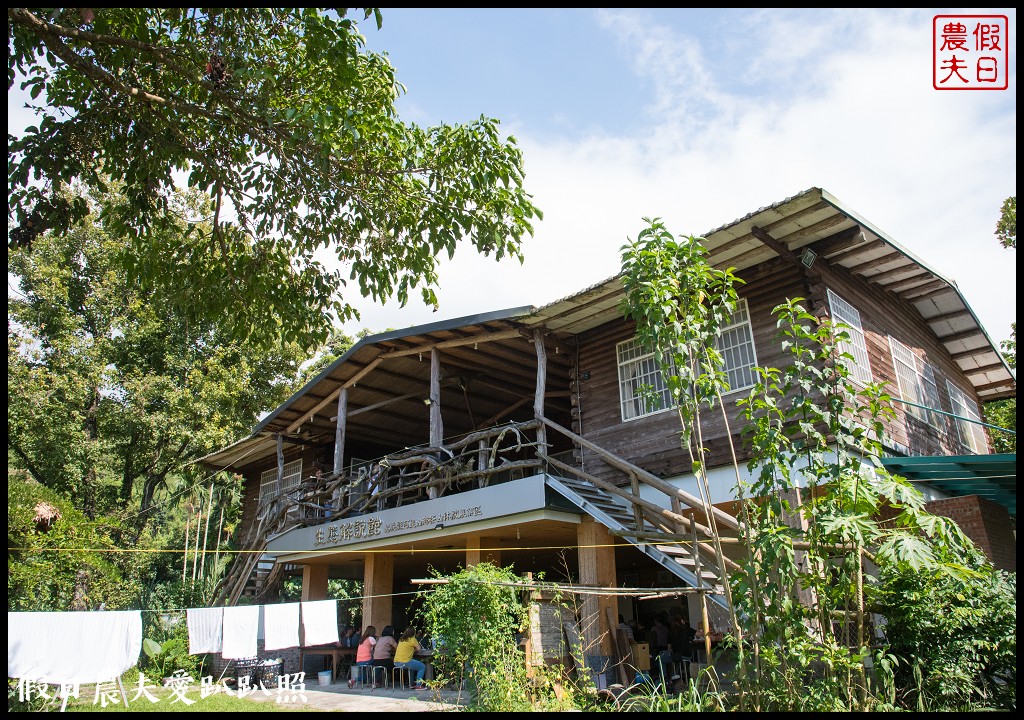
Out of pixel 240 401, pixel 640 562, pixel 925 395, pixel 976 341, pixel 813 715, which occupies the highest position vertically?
pixel 240 401

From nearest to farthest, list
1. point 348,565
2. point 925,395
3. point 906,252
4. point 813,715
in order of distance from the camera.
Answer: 1. point 813,715
2. point 906,252
3. point 925,395
4. point 348,565

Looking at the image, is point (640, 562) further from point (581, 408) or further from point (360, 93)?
point (360, 93)

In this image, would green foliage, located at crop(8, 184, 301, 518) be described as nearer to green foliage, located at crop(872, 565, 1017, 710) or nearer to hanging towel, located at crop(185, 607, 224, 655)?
hanging towel, located at crop(185, 607, 224, 655)

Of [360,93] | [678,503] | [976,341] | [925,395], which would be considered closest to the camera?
[360,93]

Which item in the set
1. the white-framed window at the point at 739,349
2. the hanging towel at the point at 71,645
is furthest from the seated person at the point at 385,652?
the white-framed window at the point at 739,349

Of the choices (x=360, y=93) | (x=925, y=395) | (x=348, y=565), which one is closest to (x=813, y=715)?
(x=360, y=93)

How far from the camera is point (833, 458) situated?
9.15 metres

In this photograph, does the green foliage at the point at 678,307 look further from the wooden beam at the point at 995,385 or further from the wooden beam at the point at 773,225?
the wooden beam at the point at 995,385

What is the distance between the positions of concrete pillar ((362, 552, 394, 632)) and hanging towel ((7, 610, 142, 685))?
14.9ft

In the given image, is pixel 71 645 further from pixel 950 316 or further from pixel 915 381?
pixel 950 316

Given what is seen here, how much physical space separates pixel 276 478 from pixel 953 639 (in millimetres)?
17730

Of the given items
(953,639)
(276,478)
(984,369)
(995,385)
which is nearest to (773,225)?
(953,639)

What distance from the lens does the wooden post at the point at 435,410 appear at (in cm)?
1208

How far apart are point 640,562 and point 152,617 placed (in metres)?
12.5
